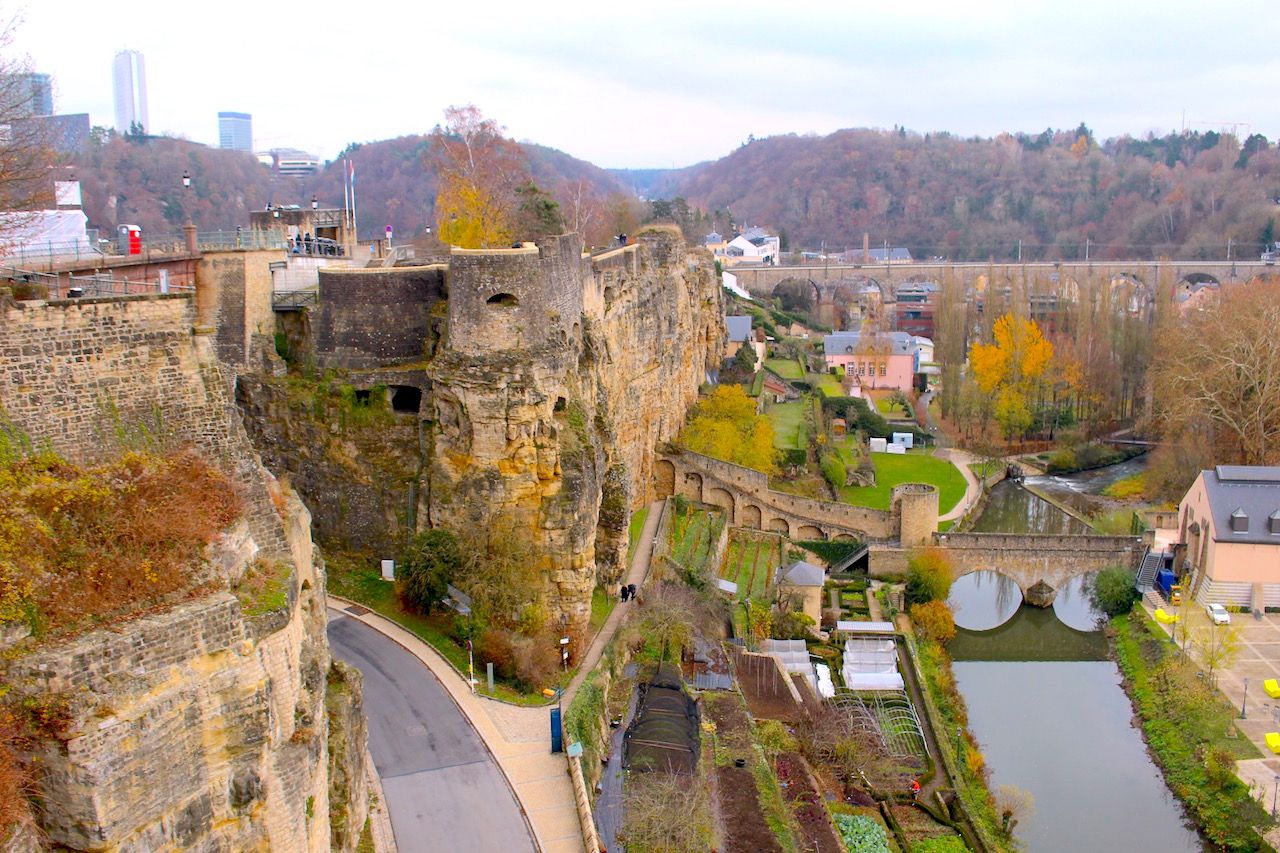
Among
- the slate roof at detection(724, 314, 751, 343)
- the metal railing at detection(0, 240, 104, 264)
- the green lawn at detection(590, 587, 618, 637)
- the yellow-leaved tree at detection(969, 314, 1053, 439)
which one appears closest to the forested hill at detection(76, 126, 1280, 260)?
the slate roof at detection(724, 314, 751, 343)

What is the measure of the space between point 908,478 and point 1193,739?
21.6 m

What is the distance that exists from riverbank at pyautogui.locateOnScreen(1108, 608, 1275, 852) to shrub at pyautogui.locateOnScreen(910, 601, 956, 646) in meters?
4.87

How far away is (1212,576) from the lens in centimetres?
3350

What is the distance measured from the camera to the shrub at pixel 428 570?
2238cm

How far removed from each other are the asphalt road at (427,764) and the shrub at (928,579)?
19.6m

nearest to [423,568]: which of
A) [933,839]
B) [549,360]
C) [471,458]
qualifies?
[471,458]

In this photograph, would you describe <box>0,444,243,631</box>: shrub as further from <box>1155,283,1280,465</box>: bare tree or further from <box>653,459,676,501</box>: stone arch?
<box>1155,283,1280,465</box>: bare tree

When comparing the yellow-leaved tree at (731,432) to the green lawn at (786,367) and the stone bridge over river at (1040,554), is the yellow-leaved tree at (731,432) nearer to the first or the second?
the stone bridge over river at (1040,554)

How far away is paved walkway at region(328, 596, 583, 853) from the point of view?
16859 mm

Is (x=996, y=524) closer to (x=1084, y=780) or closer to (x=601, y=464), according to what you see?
(x=1084, y=780)

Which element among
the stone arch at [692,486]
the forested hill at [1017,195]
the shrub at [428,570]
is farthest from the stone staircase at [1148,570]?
the forested hill at [1017,195]

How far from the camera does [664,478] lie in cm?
3888

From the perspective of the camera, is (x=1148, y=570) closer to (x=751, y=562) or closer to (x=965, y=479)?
(x=751, y=562)

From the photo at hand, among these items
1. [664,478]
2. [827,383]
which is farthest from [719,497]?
[827,383]
